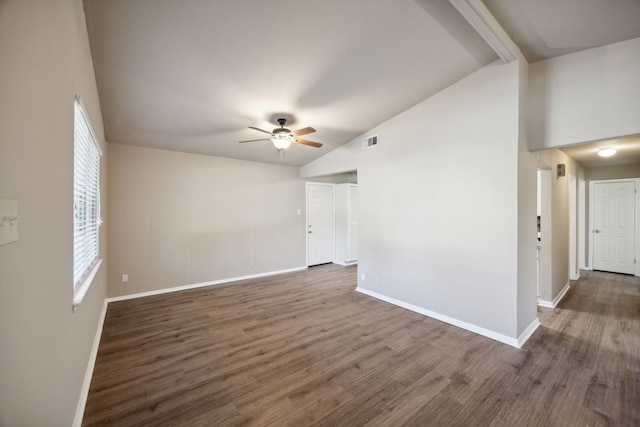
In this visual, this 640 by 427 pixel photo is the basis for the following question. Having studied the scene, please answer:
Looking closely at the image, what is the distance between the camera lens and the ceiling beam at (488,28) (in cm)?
202

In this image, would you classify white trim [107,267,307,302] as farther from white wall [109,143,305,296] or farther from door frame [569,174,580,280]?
door frame [569,174,580,280]

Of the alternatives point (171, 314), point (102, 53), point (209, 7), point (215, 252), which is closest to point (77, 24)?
point (102, 53)

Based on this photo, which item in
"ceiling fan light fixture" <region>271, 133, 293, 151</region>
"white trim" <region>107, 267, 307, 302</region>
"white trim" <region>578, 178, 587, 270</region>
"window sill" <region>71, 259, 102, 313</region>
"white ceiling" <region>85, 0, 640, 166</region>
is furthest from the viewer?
"white trim" <region>578, 178, 587, 270</region>

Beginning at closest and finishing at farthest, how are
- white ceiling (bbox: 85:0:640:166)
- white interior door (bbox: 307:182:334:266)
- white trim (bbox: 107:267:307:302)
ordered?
white ceiling (bbox: 85:0:640:166), white trim (bbox: 107:267:307:302), white interior door (bbox: 307:182:334:266)

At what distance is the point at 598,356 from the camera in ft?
8.59

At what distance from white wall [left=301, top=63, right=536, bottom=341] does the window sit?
3617 millimetres

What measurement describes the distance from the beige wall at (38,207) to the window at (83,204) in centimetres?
32

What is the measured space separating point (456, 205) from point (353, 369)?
7.49 feet

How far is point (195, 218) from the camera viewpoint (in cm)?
487

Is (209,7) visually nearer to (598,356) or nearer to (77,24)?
(77,24)

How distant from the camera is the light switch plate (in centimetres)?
75

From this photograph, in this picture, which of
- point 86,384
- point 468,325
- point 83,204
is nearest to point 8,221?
point 83,204

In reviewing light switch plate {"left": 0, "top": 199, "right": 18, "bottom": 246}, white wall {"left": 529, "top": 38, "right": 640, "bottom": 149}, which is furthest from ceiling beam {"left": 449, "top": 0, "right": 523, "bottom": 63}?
light switch plate {"left": 0, "top": 199, "right": 18, "bottom": 246}

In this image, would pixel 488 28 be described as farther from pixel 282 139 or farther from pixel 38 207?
pixel 38 207
